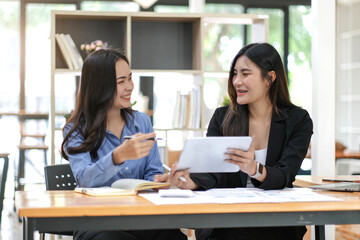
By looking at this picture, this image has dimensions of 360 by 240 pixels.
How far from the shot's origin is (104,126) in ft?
8.37

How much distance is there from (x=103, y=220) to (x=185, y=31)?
3.39 metres

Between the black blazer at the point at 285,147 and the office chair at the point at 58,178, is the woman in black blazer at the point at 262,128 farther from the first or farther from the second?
the office chair at the point at 58,178

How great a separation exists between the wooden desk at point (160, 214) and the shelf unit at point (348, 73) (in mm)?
6649

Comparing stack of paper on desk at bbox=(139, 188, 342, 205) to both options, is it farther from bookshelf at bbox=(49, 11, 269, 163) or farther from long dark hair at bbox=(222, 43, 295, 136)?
bookshelf at bbox=(49, 11, 269, 163)

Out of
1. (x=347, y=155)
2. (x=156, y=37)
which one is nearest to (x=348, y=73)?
(x=347, y=155)

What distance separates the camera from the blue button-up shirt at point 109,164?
2330 mm

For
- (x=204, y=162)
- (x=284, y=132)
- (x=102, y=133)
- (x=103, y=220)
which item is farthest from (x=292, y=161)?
(x=103, y=220)

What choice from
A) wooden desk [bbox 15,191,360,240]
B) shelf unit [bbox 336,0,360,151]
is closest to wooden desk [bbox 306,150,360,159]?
shelf unit [bbox 336,0,360,151]

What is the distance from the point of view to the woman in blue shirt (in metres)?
2.38

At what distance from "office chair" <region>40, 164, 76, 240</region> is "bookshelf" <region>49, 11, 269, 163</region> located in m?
1.65

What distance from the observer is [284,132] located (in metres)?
2.58

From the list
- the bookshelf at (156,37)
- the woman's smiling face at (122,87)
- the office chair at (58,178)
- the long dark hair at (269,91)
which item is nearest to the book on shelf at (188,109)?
the bookshelf at (156,37)

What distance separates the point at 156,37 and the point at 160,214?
329 centimetres

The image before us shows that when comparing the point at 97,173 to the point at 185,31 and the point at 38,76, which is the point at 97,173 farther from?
the point at 38,76
